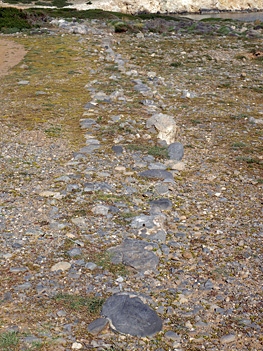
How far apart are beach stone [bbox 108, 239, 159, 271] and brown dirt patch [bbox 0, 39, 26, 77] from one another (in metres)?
11.2

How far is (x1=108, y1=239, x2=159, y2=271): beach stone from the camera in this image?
5.98 meters

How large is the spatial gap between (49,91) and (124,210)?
24.3 feet

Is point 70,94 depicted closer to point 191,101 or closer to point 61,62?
point 191,101

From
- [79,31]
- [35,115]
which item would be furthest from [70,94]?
[79,31]

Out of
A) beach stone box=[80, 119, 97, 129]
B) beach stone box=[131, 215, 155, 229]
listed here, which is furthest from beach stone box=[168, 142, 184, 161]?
beach stone box=[131, 215, 155, 229]

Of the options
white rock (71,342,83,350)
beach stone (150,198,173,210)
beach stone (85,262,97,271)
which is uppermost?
white rock (71,342,83,350)

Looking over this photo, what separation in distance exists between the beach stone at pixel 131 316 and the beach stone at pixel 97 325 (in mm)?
68

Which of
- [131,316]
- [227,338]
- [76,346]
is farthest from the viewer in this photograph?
[131,316]

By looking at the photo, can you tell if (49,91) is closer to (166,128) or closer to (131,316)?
→ (166,128)

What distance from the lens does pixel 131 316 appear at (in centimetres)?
499

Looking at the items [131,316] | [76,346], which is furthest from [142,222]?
[76,346]

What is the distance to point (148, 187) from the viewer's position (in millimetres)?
8070

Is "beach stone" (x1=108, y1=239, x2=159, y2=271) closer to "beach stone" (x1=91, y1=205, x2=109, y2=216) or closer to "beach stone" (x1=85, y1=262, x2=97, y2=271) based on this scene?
"beach stone" (x1=85, y1=262, x2=97, y2=271)

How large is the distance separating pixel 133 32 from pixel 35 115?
18.7 metres
